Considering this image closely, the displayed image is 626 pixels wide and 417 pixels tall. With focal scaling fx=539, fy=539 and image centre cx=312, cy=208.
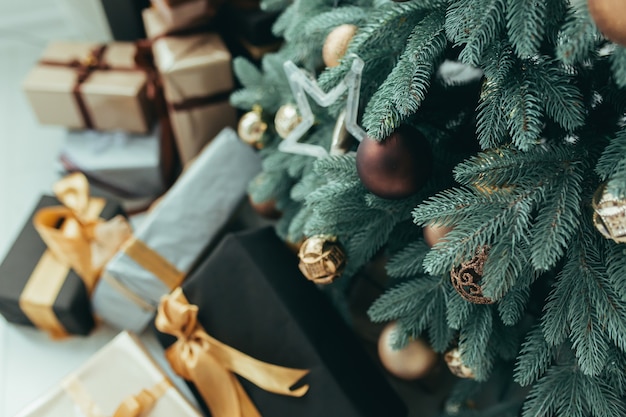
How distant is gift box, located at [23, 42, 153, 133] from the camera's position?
1.23m

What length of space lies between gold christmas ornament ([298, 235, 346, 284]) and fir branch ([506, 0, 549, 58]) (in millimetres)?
370

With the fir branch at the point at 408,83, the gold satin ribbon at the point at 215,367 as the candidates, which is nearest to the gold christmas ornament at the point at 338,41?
the fir branch at the point at 408,83

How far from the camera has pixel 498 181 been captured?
562 millimetres

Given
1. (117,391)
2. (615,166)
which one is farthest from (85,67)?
(615,166)

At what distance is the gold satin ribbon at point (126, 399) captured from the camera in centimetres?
83

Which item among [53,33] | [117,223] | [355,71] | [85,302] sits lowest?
[85,302]

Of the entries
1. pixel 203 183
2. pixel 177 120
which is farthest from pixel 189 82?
pixel 203 183

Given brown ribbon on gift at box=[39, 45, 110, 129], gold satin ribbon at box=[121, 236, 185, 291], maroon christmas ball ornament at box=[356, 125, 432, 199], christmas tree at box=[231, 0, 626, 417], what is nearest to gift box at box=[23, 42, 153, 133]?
brown ribbon on gift at box=[39, 45, 110, 129]

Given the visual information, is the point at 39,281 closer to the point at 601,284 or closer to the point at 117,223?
the point at 117,223

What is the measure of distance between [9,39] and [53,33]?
0.14 meters

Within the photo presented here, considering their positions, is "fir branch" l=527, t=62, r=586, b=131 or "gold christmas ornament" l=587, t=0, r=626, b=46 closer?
"gold christmas ornament" l=587, t=0, r=626, b=46

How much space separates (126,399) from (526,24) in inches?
29.9

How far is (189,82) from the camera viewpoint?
46.4 inches

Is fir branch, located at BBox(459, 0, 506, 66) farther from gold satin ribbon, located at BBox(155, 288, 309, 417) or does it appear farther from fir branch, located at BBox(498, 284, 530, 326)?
gold satin ribbon, located at BBox(155, 288, 309, 417)
